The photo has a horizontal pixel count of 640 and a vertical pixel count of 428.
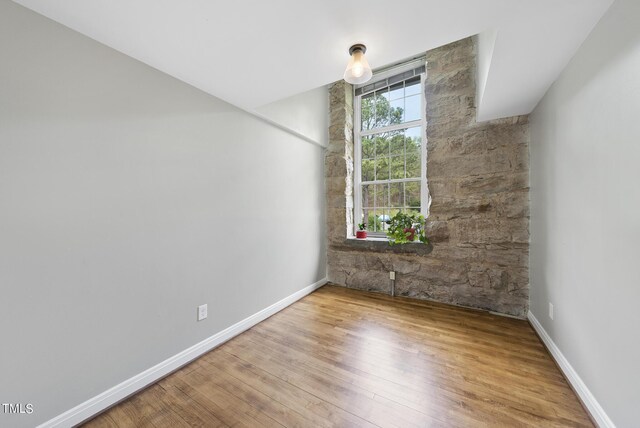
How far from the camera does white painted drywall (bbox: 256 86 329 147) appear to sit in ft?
8.57

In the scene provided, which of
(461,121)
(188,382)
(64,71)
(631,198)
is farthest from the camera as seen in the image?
(461,121)

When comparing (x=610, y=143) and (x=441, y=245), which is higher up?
(x=610, y=143)

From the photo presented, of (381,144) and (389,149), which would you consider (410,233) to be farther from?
(381,144)

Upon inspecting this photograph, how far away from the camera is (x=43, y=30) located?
122 cm

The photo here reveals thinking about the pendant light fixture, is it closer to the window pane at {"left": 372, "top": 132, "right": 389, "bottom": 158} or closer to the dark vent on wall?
the window pane at {"left": 372, "top": 132, "right": 389, "bottom": 158}

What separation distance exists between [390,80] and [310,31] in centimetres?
263

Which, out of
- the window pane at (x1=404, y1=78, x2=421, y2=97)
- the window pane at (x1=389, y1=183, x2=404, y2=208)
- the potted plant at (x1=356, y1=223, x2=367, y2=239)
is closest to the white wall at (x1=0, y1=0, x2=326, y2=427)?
the potted plant at (x1=356, y1=223, x2=367, y2=239)

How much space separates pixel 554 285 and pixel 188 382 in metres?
2.79

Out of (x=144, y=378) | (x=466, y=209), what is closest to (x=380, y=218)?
(x=466, y=209)

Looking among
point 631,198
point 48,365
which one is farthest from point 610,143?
point 48,365

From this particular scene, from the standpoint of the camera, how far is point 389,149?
11.5ft

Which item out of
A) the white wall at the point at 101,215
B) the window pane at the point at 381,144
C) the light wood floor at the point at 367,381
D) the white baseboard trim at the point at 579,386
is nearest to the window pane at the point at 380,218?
the window pane at the point at 381,144

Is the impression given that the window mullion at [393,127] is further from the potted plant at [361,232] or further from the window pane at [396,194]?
the potted plant at [361,232]

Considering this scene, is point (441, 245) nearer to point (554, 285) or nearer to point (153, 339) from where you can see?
point (554, 285)
